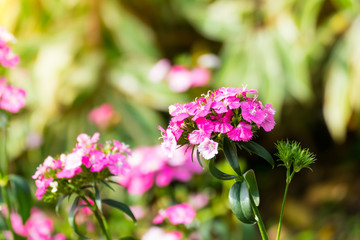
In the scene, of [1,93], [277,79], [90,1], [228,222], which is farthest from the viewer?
[90,1]

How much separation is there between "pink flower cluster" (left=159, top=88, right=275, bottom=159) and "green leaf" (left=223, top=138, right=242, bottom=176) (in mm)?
10

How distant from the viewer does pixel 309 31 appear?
2.16 meters

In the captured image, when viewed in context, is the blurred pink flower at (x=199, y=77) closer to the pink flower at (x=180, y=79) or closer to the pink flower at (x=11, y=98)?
the pink flower at (x=180, y=79)

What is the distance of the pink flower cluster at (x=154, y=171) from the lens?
118 centimetres

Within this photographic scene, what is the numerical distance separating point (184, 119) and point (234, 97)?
0.07 meters

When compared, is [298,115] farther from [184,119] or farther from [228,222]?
[184,119]

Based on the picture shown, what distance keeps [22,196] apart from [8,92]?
183 millimetres

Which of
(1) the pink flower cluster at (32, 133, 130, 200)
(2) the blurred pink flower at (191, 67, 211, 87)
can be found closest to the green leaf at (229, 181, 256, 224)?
(1) the pink flower cluster at (32, 133, 130, 200)

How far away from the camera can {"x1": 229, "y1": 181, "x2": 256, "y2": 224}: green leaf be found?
1.85 feet

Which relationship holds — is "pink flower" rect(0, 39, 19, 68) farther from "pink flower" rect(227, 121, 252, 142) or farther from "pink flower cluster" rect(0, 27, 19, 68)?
"pink flower" rect(227, 121, 252, 142)

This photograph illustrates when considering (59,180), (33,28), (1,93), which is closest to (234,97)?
(59,180)

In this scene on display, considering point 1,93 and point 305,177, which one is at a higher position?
point 305,177

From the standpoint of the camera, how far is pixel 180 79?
1.52m

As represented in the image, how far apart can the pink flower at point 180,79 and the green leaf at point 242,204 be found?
942mm
